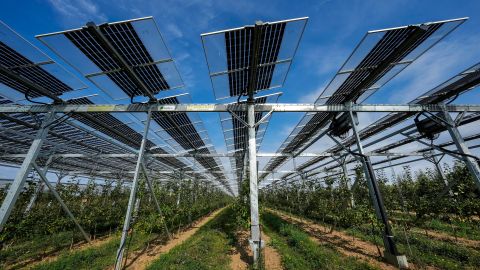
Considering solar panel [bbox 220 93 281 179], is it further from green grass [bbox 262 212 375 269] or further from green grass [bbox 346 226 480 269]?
green grass [bbox 346 226 480 269]

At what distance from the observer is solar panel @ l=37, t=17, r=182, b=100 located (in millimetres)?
6098

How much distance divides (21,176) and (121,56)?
6.67 metres

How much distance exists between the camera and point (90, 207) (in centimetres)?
1588

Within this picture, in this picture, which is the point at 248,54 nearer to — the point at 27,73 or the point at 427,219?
the point at 27,73

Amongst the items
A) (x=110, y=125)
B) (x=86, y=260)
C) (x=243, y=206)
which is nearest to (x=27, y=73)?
(x=110, y=125)

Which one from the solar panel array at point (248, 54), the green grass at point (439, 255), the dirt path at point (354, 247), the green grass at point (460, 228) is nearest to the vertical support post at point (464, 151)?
the green grass at point (439, 255)

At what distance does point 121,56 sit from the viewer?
6941 millimetres

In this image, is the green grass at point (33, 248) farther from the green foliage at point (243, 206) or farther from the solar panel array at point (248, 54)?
the solar panel array at point (248, 54)

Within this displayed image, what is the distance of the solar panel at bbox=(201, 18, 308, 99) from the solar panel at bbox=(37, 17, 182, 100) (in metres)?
1.81

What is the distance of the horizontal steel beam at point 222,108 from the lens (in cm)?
922

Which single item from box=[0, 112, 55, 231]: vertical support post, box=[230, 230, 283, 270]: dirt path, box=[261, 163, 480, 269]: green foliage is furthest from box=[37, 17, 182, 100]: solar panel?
box=[261, 163, 480, 269]: green foliage

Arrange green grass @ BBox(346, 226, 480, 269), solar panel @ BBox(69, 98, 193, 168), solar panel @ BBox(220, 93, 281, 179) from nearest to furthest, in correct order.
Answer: green grass @ BBox(346, 226, 480, 269)
solar panel @ BBox(220, 93, 281, 179)
solar panel @ BBox(69, 98, 193, 168)

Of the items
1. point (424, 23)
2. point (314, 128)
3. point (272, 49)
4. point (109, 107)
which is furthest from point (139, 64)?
point (314, 128)

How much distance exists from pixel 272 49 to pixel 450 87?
327 inches
